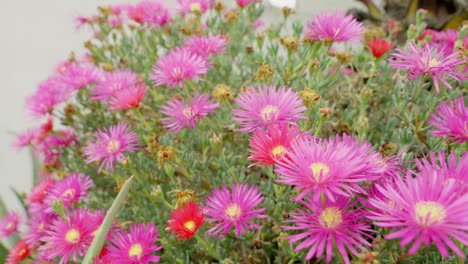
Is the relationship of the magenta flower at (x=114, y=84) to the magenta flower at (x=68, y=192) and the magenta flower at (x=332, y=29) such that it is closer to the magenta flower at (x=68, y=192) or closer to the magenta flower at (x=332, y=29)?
the magenta flower at (x=68, y=192)

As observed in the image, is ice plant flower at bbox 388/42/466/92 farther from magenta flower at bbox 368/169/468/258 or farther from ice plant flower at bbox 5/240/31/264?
ice plant flower at bbox 5/240/31/264

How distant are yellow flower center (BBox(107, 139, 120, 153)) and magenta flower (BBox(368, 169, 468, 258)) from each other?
0.26 meters

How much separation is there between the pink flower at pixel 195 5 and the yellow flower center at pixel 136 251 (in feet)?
1.10

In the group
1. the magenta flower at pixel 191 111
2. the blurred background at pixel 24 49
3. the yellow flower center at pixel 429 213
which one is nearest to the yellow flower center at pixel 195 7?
the magenta flower at pixel 191 111

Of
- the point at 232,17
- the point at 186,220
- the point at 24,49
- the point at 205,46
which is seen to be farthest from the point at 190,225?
the point at 24,49

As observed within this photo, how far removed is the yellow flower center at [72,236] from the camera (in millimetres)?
361

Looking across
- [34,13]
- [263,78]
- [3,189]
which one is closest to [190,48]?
[263,78]

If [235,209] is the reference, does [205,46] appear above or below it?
above

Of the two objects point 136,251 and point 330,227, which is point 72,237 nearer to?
point 136,251

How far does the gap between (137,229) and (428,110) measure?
260 mm

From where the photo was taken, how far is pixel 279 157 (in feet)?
0.87

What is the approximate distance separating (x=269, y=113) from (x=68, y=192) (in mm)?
236

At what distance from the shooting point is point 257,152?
0.28 meters

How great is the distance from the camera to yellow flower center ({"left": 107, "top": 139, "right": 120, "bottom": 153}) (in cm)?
42
